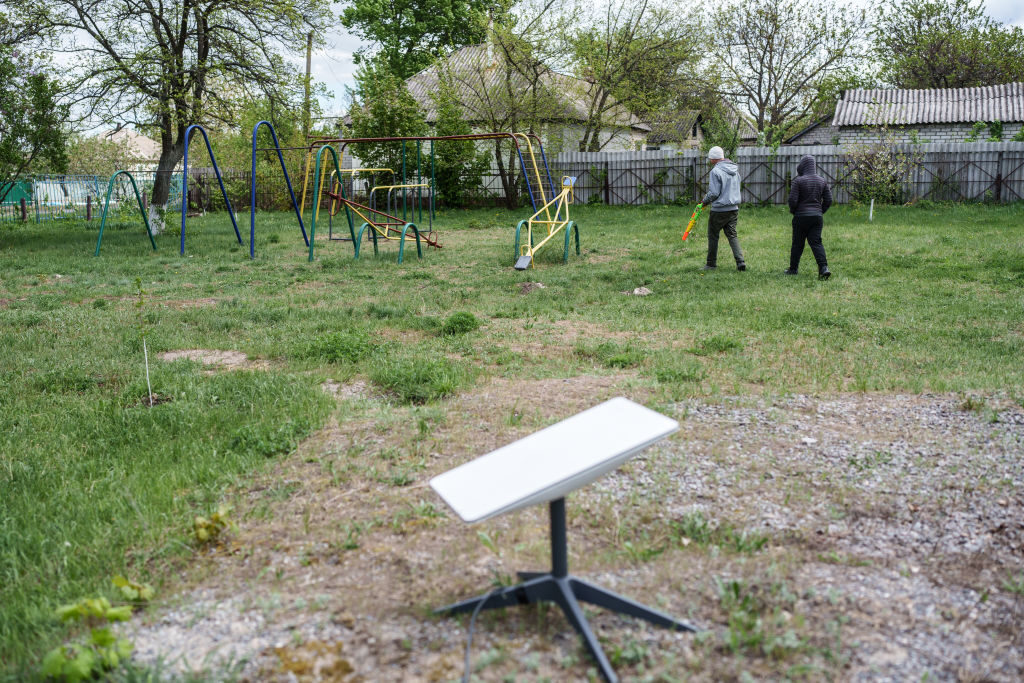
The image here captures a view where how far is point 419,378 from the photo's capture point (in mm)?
5406

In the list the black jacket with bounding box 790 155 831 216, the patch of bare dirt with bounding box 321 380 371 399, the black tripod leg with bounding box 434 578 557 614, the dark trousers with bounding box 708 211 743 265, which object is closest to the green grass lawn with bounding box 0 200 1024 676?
the patch of bare dirt with bounding box 321 380 371 399

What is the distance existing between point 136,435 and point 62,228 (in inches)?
685

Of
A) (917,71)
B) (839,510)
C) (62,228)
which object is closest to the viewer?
(839,510)

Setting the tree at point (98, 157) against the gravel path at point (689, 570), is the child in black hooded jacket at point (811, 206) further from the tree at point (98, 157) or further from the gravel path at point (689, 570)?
the tree at point (98, 157)

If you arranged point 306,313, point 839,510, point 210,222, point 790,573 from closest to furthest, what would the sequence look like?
1. point 790,573
2. point 839,510
3. point 306,313
4. point 210,222

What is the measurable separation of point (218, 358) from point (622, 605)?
4.69 meters

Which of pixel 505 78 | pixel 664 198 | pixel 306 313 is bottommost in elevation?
pixel 306 313

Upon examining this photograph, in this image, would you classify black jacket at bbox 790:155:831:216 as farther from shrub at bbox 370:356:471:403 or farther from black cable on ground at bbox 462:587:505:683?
black cable on ground at bbox 462:587:505:683

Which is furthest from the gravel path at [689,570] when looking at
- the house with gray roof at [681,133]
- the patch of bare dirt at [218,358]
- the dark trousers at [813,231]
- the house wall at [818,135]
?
the house with gray roof at [681,133]

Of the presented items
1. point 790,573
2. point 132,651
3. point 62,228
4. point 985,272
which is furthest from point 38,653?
point 62,228

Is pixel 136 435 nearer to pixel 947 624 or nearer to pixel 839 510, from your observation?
pixel 839 510

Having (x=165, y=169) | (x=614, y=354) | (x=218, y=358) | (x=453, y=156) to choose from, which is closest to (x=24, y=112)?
(x=165, y=169)

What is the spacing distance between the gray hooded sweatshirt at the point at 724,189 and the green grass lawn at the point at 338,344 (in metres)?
0.90

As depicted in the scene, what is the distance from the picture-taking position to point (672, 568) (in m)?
2.93
